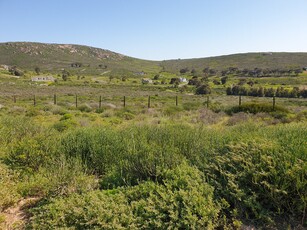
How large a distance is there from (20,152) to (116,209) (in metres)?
3.42

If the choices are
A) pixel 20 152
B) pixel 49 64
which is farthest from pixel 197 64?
pixel 20 152

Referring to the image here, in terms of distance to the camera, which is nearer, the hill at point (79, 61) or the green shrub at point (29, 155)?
the green shrub at point (29, 155)

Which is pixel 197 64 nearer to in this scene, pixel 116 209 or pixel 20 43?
pixel 20 43

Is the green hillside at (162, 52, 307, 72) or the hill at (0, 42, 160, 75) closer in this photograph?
the green hillside at (162, 52, 307, 72)

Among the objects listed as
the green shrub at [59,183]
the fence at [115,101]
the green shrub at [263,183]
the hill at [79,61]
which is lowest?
the fence at [115,101]

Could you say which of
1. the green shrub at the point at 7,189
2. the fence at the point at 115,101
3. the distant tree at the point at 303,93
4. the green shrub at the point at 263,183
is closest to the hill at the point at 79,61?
the distant tree at the point at 303,93

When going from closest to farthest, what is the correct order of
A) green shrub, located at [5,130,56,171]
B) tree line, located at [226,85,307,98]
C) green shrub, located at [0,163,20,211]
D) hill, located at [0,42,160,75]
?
green shrub, located at [0,163,20,211]
green shrub, located at [5,130,56,171]
tree line, located at [226,85,307,98]
hill, located at [0,42,160,75]

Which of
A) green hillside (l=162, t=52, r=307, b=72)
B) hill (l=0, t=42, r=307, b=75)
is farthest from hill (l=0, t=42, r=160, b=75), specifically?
green hillside (l=162, t=52, r=307, b=72)

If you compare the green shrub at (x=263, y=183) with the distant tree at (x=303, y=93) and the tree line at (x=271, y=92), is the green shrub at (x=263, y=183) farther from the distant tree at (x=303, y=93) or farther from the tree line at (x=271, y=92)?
the distant tree at (x=303, y=93)

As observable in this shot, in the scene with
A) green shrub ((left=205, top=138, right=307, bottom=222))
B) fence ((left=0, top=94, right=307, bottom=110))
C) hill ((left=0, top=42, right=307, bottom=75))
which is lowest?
fence ((left=0, top=94, right=307, bottom=110))

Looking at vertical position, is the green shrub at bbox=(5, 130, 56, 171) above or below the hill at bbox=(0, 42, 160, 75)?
below

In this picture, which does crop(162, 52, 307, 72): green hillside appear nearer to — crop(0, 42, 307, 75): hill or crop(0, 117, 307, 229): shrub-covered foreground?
crop(0, 42, 307, 75): hill

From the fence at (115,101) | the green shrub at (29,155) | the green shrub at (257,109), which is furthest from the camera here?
the fence at (115,101)

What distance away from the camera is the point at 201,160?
14.9 feet
